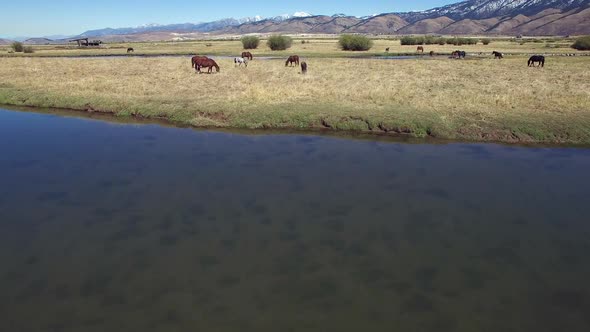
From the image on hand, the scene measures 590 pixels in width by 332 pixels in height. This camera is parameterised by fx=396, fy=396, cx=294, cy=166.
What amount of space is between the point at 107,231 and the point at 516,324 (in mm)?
8694

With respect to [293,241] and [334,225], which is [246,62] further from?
[293,241]

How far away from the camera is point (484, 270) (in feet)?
26.5

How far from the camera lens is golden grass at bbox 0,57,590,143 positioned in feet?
62.4

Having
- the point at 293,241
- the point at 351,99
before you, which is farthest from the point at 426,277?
the point at 351,99

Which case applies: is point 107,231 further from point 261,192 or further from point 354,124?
point 354,124

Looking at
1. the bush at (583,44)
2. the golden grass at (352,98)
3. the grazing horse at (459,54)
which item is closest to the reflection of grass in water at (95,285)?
the golden grass at (352,98)

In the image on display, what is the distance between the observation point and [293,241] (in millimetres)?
9062

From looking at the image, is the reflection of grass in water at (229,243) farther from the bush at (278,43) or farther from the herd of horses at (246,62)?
the bush at (278,43)

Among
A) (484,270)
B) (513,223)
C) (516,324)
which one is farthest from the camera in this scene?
(513,223)

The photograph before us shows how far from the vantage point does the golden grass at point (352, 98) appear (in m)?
19.0

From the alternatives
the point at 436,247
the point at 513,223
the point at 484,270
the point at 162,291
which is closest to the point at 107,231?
the point at 162,291

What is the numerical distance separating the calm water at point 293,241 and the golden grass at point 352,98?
3860 millimetres

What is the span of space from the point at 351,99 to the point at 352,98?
0.30 metres

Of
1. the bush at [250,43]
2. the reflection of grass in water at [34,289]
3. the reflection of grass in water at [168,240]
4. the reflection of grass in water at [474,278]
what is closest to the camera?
the reflection of grass in water at [34,289]
